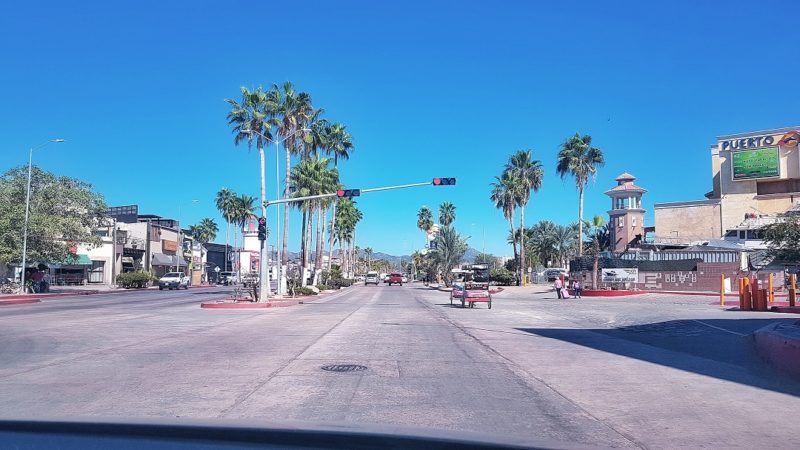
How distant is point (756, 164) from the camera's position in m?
66.3

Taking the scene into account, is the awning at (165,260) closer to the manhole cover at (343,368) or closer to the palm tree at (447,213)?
the palm tree at (447,213)

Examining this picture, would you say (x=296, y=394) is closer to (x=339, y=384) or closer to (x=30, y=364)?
(x=339, y=384)

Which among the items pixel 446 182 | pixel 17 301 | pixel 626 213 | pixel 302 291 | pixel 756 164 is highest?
pixel 756 164

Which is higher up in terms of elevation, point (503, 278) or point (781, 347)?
point (503, 278)

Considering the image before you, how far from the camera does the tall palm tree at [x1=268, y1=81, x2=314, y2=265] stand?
41750 millimetres

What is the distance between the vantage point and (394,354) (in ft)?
42.9

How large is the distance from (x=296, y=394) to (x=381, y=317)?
52.3ft

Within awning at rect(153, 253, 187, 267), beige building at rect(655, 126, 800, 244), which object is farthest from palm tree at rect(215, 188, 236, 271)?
beige building at rect(655, 126, 800, 244)

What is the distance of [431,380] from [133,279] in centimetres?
6009

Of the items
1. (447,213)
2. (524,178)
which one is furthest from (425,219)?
(524,178)

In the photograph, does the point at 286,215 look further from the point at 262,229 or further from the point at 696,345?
the point at 696,345

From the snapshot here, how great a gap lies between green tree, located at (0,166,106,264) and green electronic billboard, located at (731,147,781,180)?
61041mm

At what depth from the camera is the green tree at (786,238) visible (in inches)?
861

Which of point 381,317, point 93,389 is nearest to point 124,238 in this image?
point 381,317
